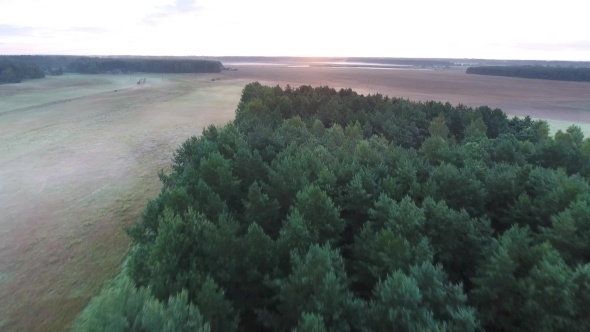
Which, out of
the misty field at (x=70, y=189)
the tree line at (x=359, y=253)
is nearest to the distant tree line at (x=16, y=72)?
the misty field at (x=70, y=189)

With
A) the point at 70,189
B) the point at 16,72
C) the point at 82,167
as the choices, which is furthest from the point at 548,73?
the point at 16,72

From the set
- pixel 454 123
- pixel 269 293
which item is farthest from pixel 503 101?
pixel 269 293

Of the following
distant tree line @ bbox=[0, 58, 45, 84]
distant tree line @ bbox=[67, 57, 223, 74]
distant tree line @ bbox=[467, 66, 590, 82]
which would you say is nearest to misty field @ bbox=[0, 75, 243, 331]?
distant tree line @ bbox=[0, 58, 45, 84]

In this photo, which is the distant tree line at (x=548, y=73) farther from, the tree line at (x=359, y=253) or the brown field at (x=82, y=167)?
the tree line at (x=359, y=253)

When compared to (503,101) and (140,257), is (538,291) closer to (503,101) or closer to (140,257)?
(140,257)

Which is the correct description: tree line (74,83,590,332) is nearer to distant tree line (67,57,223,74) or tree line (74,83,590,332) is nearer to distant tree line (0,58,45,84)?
distant tree line (0,58,45,84)

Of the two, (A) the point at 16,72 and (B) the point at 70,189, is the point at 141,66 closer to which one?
(A) the point at 16,72
